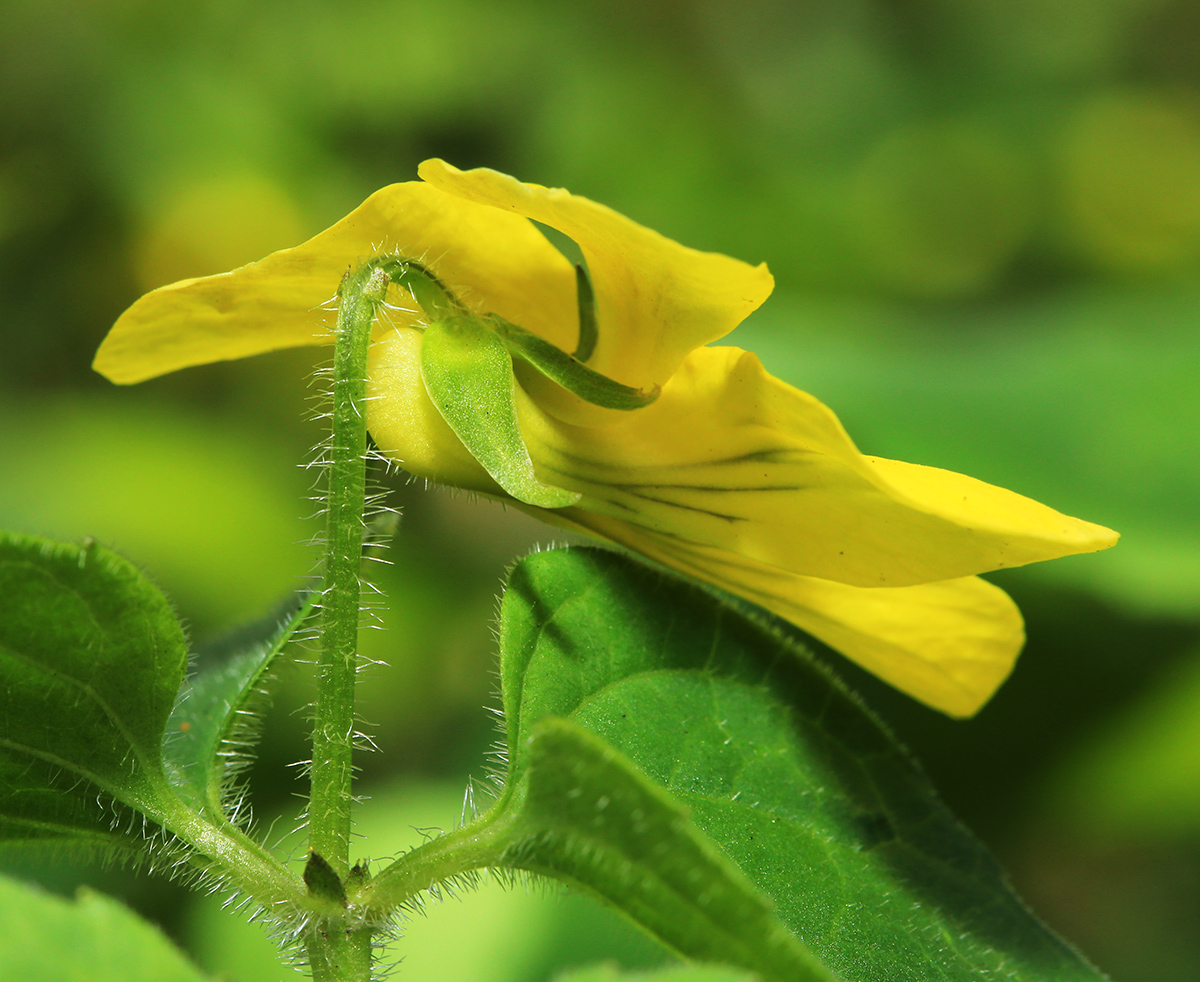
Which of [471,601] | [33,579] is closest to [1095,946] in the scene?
[471,601]

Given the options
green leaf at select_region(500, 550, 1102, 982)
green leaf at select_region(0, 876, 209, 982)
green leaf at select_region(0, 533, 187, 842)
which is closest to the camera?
green leaf at select_region(0, 876, 209, 982)

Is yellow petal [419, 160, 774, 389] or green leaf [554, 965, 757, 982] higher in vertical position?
yellow petal [419, 160, 774, 389]

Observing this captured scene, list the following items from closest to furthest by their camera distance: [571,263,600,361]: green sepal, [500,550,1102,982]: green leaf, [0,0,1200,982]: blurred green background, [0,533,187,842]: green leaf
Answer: [0,533,187,842]: green leaf < [500,550,1102,982]: green leaf < [571,263,600,361]: green sepal < [0,0,1200,982]: blurred green background

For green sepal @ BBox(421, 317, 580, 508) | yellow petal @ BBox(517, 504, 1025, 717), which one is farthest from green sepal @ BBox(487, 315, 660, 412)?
yellow petal @ BBox(517, 504, 1025, 717)

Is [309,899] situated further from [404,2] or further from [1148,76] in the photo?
[1148,76]

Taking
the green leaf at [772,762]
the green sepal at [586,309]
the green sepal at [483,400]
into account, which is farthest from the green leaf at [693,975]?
the green sepal at [586,309]

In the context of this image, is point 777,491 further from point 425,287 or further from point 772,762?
point 425,287

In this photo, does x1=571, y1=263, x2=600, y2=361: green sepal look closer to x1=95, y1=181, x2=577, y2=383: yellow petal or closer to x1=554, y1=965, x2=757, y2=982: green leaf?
x1=95, y1=181, x2=577, y2=383: yellow petal

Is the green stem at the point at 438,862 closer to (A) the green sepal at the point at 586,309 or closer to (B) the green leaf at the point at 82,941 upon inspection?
(B) the green leaf at the point at 82,941
